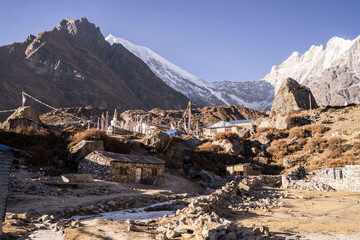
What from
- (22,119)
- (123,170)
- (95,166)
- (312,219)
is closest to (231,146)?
(123,170)

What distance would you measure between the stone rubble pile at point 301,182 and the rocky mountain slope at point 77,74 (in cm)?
11266

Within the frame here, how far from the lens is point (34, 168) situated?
29.4 meters

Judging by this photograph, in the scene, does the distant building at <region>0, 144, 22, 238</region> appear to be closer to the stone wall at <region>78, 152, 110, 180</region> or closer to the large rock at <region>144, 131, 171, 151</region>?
the stone wall at <region>78, 152, 110, 180</region>

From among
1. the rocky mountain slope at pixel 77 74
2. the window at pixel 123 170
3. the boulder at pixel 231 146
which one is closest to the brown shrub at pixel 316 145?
the boulder at pixel 231 146

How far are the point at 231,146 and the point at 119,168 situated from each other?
82.2ft

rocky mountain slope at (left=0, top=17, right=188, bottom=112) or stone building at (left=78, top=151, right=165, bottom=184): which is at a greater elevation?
rocky mountain slope at (left=0, top=17, right=188, bottom=112)

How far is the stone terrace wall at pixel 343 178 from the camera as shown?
26.0 metres

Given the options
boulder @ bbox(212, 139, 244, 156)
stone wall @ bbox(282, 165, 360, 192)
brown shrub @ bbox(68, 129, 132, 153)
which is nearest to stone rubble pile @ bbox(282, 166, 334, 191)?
stone wall @ bbox(282, 165, 360, 192)

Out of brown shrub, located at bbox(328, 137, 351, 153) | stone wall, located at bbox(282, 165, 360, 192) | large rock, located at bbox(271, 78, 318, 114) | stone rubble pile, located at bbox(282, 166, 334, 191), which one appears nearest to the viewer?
stone wall, located at bbox(282, 165, 360, 192)

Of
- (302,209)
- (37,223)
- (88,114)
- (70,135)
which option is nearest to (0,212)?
(37,223)

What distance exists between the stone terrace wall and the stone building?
19.9 meters

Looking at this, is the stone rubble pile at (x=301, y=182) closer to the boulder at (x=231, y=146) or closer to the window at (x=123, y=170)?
the boulder at (x=231, y=146)

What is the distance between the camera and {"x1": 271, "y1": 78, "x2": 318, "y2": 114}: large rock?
72.6 metres

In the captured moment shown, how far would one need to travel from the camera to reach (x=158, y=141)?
45094mm
